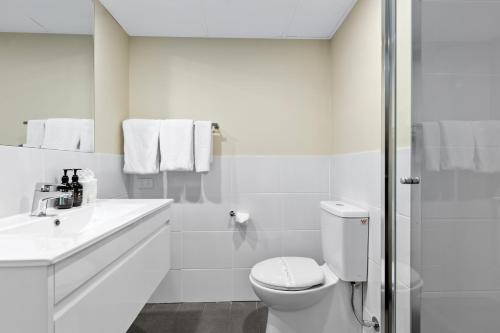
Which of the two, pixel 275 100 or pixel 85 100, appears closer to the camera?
pixel 85 100

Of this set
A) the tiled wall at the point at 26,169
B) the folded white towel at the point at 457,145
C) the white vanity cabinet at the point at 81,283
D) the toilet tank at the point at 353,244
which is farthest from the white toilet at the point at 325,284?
the tiled wall at the point at 26,169

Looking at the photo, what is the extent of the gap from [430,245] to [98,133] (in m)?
1.80

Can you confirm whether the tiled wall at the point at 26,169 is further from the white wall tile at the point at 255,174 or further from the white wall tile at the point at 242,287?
the white wall tile at the point at 242,287

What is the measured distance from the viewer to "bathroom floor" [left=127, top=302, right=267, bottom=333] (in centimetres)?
184

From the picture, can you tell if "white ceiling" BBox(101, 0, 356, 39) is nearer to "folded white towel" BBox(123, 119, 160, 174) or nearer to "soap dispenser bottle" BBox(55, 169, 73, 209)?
"folded white towel" BBox(123, 119, 160, 174)

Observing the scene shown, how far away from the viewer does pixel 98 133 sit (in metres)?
1.78

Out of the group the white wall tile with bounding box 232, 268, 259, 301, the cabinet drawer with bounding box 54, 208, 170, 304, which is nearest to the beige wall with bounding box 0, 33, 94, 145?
the cabinet drawer with bounding box 54, 208, 170, 304

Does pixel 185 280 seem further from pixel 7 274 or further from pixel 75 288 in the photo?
pixel 7 274

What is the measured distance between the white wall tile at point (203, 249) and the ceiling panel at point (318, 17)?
1.62 meters

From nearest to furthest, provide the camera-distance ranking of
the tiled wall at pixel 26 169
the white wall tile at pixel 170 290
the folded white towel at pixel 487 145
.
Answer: the folded white towel at pixel 487 145
the tiled wall at pixel 26 169
the white wall tile at pixel 170 290

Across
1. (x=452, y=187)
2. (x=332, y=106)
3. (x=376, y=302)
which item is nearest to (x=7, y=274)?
(x=452, y=187)

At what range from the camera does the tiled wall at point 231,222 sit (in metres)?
2.19

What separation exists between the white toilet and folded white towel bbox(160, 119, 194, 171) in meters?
0.89

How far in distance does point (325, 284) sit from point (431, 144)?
107cm
